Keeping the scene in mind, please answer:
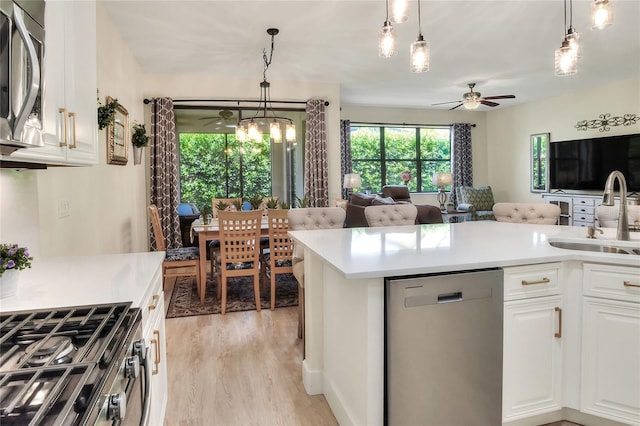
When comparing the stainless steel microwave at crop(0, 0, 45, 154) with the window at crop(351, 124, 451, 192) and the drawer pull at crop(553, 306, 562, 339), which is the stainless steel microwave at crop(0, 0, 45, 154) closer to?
the drawer pull at crop(553, 306, 562, 339)

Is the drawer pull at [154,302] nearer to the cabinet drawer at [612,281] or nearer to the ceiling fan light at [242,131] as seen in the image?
the cabinet drawer at [612,281]

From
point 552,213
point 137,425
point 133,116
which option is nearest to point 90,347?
point 137,425

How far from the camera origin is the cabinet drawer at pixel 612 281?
1808mm

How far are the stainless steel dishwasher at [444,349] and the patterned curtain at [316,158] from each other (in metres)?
4.65

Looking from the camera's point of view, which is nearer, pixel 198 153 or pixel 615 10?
pixel 615 10

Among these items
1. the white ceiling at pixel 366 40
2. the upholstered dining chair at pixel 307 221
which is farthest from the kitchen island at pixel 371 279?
the white ceiling at pixel 366 40

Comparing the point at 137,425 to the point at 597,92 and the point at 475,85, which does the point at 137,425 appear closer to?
the point at 475,85

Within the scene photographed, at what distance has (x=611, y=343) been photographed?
1866 millimetres

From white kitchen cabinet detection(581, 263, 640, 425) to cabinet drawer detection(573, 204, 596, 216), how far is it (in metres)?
5.81

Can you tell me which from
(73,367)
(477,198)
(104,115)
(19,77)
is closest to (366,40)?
(104,115)

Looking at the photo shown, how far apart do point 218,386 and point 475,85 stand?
20.5 ft

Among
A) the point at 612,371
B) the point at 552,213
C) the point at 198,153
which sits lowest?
the point at 612,371

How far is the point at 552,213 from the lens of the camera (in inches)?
123

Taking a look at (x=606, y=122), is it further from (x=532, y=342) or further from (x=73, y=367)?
(x=73, y=367)
